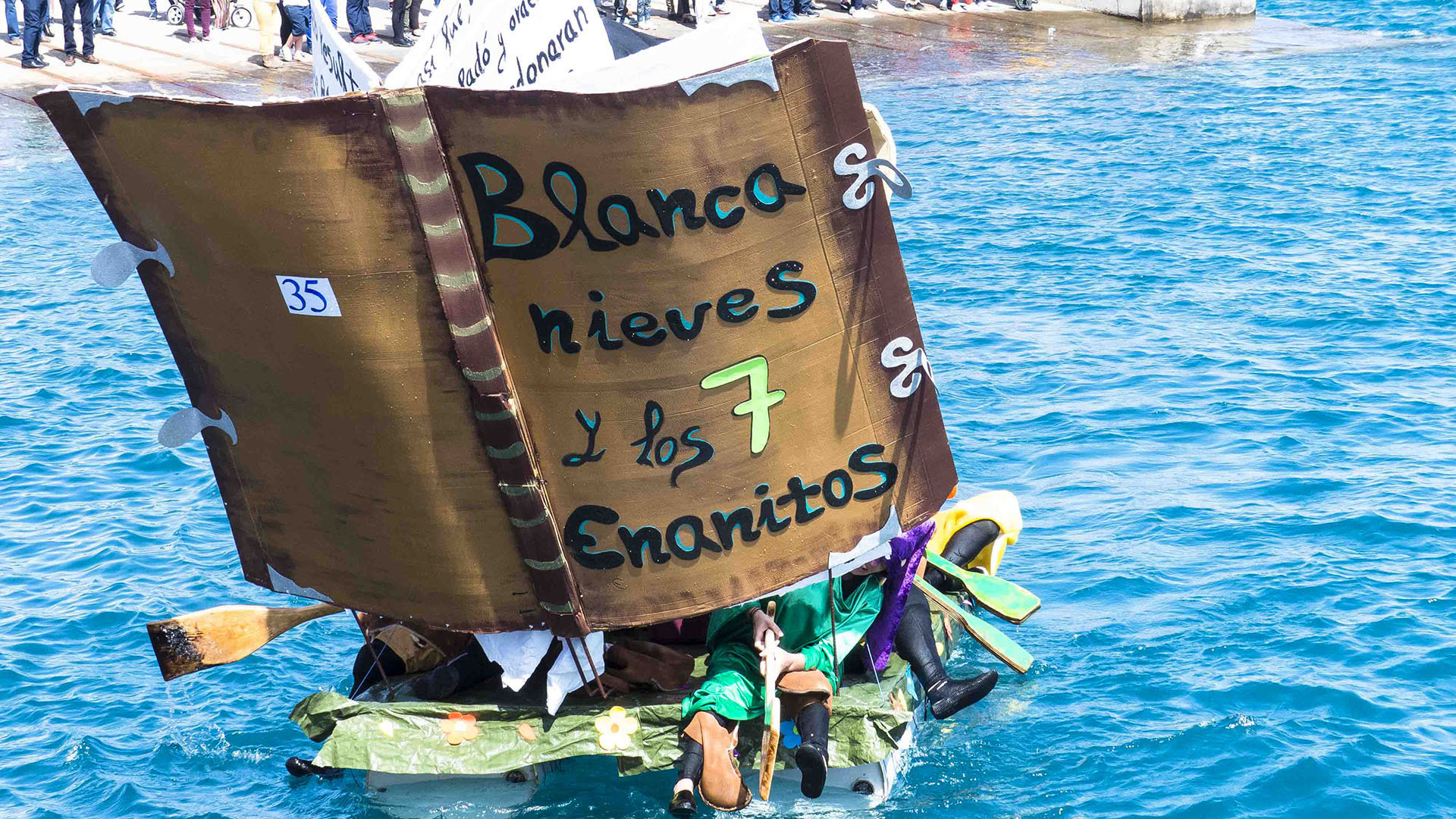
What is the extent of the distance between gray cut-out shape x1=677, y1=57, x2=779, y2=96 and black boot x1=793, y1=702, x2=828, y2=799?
3.24m

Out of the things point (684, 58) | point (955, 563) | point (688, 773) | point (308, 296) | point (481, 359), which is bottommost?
point (955, 563)

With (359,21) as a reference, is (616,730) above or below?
below

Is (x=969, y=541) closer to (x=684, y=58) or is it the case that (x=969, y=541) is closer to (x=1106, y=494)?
(x=1106, y=494)

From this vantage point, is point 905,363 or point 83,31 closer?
point 905,363

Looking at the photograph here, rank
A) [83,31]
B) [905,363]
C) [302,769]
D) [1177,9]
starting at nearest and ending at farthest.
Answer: [905,363]
[302,769]
[83,31]
[1177,9]

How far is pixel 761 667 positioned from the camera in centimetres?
718

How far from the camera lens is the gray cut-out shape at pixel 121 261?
6.27m

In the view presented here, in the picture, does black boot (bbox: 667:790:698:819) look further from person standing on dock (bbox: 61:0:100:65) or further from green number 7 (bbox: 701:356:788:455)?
person standing on dock (bbox: 61:0:100:65)

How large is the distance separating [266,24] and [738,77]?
2147 centimetres

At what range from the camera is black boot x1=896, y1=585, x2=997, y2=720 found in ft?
25.8

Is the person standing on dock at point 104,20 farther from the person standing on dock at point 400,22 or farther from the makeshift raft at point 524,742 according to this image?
the makeshift raft at point 524,742

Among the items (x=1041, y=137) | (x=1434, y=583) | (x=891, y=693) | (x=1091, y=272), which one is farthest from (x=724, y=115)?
(x=1041, y=137)

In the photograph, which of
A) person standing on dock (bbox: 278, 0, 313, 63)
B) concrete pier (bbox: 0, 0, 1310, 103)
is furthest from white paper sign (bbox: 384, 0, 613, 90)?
person standing on dock (bbox: 278, 0, 313, 63)

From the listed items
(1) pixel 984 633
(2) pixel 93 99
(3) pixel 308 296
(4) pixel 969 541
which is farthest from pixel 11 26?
(1) pixel 984 633
